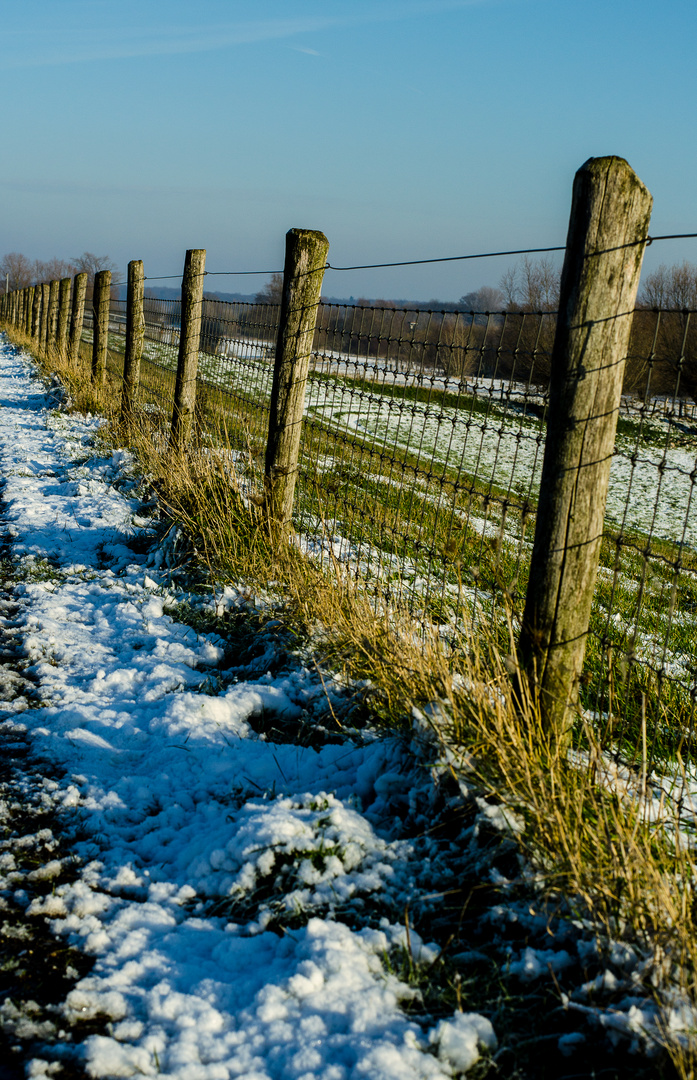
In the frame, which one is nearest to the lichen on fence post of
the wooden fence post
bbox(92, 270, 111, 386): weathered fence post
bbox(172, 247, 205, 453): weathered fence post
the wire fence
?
the wooden fence post

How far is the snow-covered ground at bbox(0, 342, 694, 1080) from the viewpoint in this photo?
1812mm

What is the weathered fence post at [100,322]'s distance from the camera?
11242mm

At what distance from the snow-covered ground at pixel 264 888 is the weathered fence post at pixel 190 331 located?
11.8ft

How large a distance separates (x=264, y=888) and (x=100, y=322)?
10286 millimetres

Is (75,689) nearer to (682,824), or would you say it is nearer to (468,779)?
(468,779)

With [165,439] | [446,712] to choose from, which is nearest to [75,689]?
[446,712]

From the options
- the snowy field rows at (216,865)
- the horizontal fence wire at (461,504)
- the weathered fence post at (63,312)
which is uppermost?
the weathered fence post at (63,312)

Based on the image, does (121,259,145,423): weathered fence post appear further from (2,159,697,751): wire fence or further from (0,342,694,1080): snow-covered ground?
(0,342,694,1080): snow-covered ground

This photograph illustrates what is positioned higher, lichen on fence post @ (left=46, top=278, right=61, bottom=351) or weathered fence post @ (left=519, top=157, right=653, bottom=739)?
lichen on fence post @ (left=46, top=278, right=61, bottom=351)

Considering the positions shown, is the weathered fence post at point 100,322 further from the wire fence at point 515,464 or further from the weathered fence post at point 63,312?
the weathered fence post at point 63,312

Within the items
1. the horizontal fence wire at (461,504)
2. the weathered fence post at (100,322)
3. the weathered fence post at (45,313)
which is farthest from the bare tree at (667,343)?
the weathered fence post at (45,313)

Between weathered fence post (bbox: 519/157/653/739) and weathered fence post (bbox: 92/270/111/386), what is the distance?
983 centimetres

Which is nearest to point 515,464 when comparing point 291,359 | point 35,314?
point 291,359

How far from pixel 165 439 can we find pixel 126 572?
7.94ft
